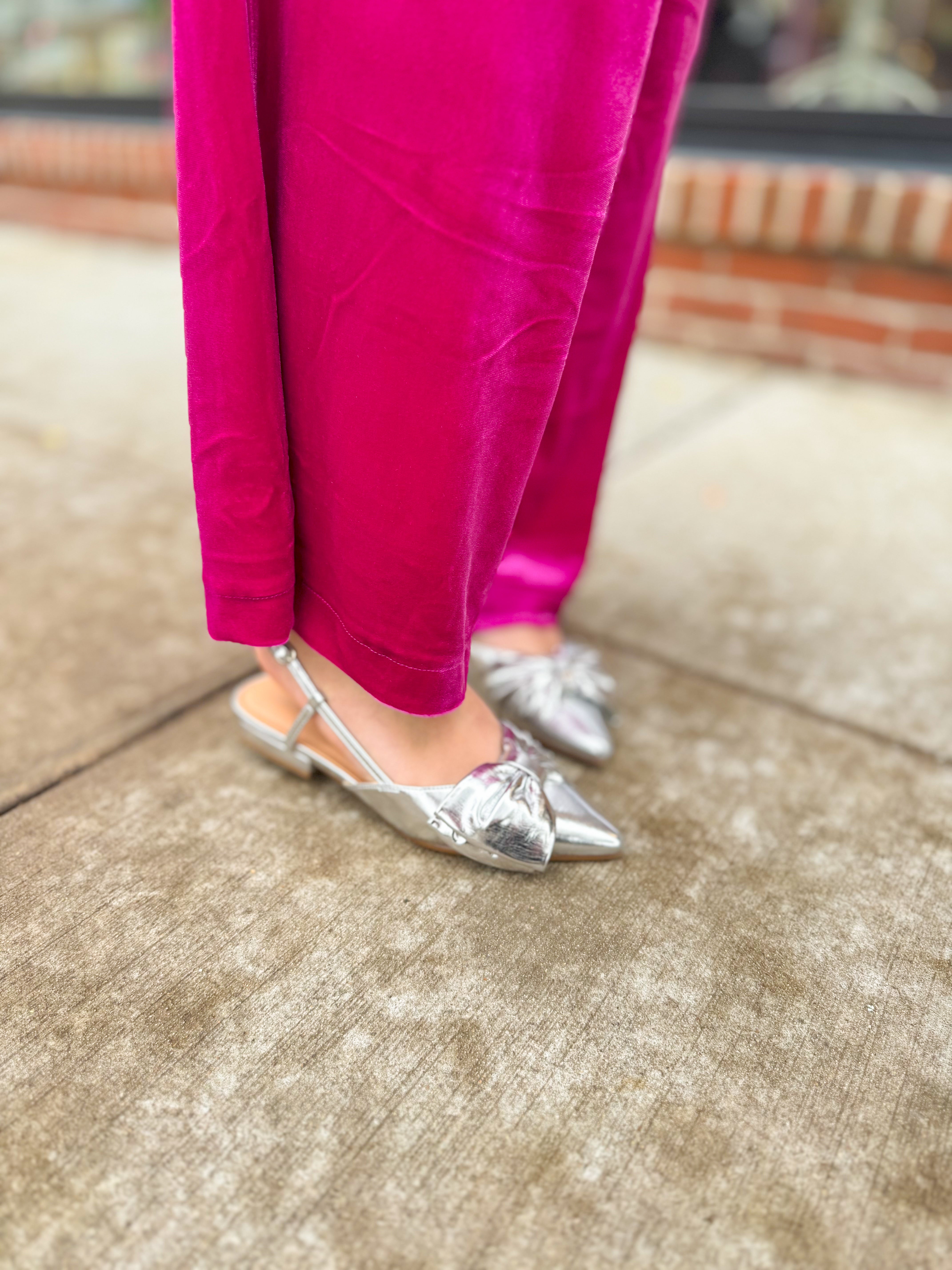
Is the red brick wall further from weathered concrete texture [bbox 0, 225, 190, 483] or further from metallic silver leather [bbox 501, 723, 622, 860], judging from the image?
metallic silver leather [bbox 501, 723, 622, 860]

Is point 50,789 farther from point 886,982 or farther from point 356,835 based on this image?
point 886,982

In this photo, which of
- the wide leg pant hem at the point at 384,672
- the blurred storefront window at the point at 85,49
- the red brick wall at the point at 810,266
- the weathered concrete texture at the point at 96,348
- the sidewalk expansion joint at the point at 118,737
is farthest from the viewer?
the blurred storefront window at the point at 85,49

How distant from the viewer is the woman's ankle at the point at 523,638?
105 centimetres

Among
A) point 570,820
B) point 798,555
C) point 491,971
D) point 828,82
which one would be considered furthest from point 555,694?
point 828,82

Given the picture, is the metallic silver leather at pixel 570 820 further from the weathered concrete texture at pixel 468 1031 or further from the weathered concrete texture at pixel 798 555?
the weathered concrete texture at pixel 798 555

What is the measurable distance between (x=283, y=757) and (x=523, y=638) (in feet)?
0.96

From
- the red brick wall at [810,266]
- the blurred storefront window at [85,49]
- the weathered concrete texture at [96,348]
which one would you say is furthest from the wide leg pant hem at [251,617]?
the blurred storefront window at [85,49]

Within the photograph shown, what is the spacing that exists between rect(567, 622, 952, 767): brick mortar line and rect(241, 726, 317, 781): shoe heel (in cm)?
44

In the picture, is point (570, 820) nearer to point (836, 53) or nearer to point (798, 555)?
point (798, 555)

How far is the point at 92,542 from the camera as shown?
1368 mm

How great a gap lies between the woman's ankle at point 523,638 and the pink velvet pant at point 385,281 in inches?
10.1

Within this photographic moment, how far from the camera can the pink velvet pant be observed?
0.61 meters

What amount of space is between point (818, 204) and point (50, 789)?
2.01m

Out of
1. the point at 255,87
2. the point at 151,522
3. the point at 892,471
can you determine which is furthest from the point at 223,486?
the point at 892,471
